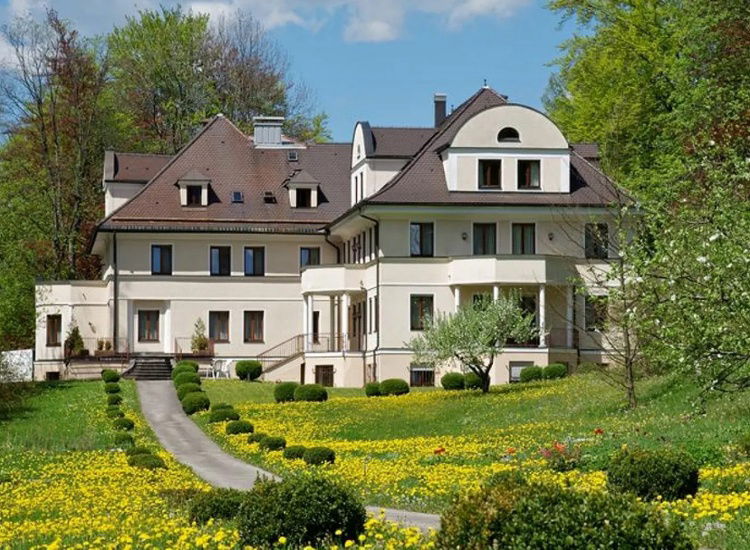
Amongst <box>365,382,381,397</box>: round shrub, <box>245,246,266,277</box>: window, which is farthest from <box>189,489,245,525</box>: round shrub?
<box>245,246,266,277</box>: window

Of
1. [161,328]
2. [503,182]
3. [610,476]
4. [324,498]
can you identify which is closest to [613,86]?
[503,182]

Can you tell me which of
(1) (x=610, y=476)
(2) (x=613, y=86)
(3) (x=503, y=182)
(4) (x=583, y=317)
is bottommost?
(1) (x=610, y=476)

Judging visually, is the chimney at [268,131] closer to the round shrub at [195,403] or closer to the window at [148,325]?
the window at [148,325]

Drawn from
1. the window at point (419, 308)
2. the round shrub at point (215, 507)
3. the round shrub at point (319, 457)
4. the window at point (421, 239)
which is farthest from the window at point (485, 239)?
the round shrub at point (215, 507)

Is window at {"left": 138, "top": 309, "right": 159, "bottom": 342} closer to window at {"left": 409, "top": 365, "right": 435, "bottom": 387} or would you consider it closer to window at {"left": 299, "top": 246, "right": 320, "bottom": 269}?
window at {"left": 299, "top": 246, "right": 320, "bottom": 269}

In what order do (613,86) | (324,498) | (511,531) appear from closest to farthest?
(511,531), (324,498), (613,86)

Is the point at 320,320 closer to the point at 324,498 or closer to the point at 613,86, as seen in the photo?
the point at 613,86

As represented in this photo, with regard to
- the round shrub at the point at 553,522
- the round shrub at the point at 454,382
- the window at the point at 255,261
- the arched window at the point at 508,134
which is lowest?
the round shrub at the point at 553,522

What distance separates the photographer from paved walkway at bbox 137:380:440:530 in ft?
66.1

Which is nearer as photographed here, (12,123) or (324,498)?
(324,498)

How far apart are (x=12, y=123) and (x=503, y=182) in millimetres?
32521

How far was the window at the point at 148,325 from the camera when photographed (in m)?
64.9

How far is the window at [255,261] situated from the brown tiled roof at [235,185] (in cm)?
126

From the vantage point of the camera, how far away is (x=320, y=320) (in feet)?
214
